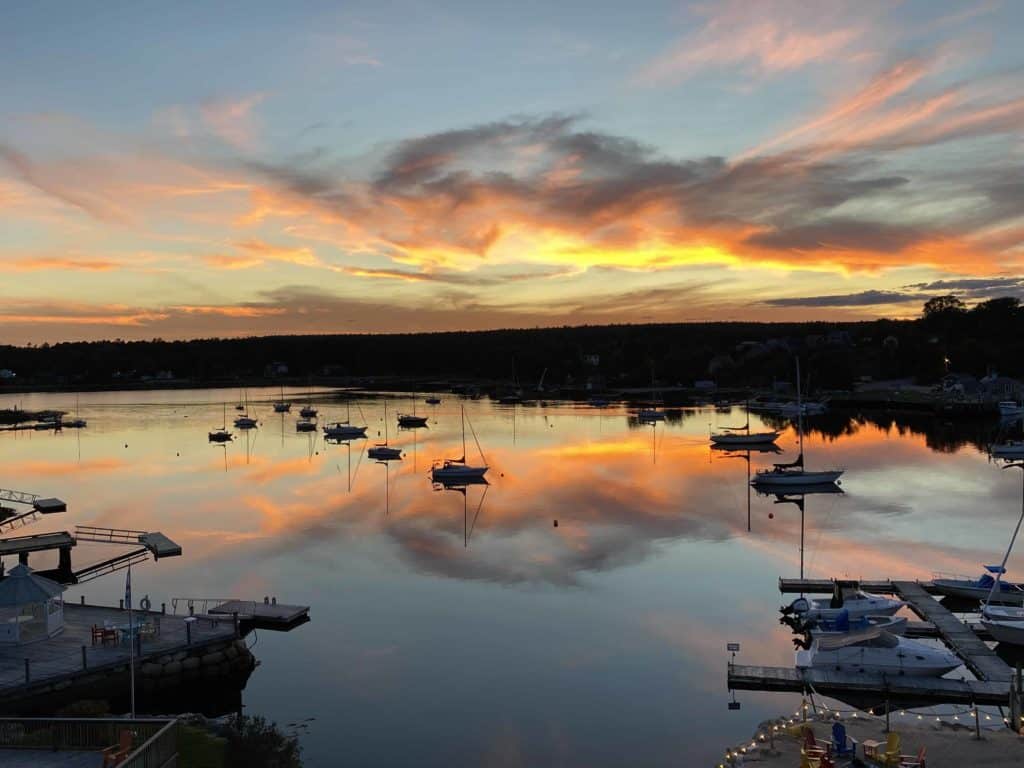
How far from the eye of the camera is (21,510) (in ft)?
165

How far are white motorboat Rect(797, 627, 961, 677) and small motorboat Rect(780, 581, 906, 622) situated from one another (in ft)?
6.75

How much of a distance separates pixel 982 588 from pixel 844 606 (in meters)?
6.49

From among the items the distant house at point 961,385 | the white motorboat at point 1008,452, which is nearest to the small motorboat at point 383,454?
the white motorboat at point 1008,452

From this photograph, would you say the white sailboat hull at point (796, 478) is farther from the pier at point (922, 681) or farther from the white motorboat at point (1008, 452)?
the pier at point (922, 681)

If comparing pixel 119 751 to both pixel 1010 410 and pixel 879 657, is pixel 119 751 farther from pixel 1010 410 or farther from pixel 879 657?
pixel 1010 410

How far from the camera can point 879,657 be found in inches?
896

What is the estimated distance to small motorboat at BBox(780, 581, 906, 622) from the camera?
26.4 m

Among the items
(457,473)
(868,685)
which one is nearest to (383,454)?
(457,473)

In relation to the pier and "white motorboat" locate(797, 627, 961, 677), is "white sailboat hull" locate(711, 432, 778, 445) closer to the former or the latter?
the pier

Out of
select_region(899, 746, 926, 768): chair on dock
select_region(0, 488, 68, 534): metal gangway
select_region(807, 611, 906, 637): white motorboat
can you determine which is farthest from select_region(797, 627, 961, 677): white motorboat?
select_region(0, 488, 68, 534): metal gangway

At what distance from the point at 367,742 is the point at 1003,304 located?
17364 cm

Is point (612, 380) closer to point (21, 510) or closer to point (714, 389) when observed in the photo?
point (714, 389)

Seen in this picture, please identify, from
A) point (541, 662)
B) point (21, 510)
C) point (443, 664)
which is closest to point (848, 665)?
point (541, 662)

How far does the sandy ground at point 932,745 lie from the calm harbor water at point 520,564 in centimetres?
293
